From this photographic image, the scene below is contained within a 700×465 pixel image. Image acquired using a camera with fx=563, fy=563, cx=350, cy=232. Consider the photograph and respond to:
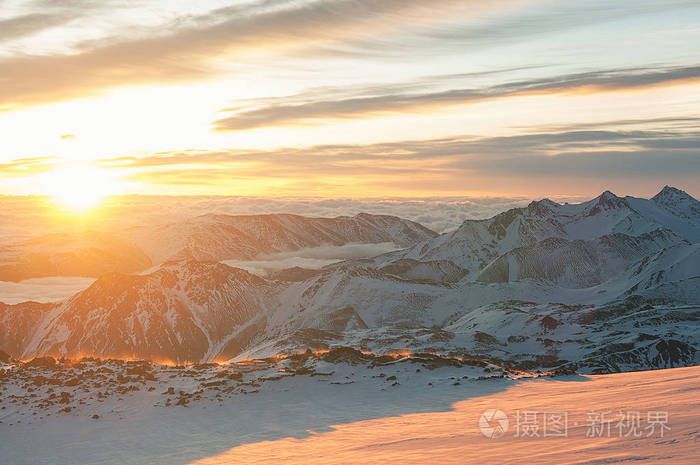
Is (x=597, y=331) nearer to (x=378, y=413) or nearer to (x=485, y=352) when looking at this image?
(x=485, y=352)

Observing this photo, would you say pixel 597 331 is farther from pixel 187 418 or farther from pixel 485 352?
pixel 187 418

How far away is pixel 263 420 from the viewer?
37312 millimetres

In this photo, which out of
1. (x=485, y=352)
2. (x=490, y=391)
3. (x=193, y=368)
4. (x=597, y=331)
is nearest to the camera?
(x=490, y=391)

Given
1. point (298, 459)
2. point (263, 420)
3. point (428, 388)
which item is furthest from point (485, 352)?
point (298, 459)

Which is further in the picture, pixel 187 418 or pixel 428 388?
pixel 428 388

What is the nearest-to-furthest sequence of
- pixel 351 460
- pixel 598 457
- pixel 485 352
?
1. pixel 598 457
2. pixel 351 460
3. pixel 485 352

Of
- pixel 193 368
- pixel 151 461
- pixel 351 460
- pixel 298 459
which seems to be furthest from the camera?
pixel 193 368

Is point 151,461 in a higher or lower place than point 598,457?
lower

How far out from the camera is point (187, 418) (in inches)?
1506

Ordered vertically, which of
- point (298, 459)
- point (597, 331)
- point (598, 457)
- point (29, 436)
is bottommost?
point (597, 331)

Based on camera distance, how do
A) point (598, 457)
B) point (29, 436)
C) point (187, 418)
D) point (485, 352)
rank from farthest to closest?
point (485, 352), point (187, 418), point (29, 436), point (598, 457)

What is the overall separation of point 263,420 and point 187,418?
5.39 m

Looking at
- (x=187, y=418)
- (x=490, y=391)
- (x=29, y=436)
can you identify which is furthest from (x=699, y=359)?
(x=29, y=436)

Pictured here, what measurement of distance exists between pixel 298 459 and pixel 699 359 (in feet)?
454
